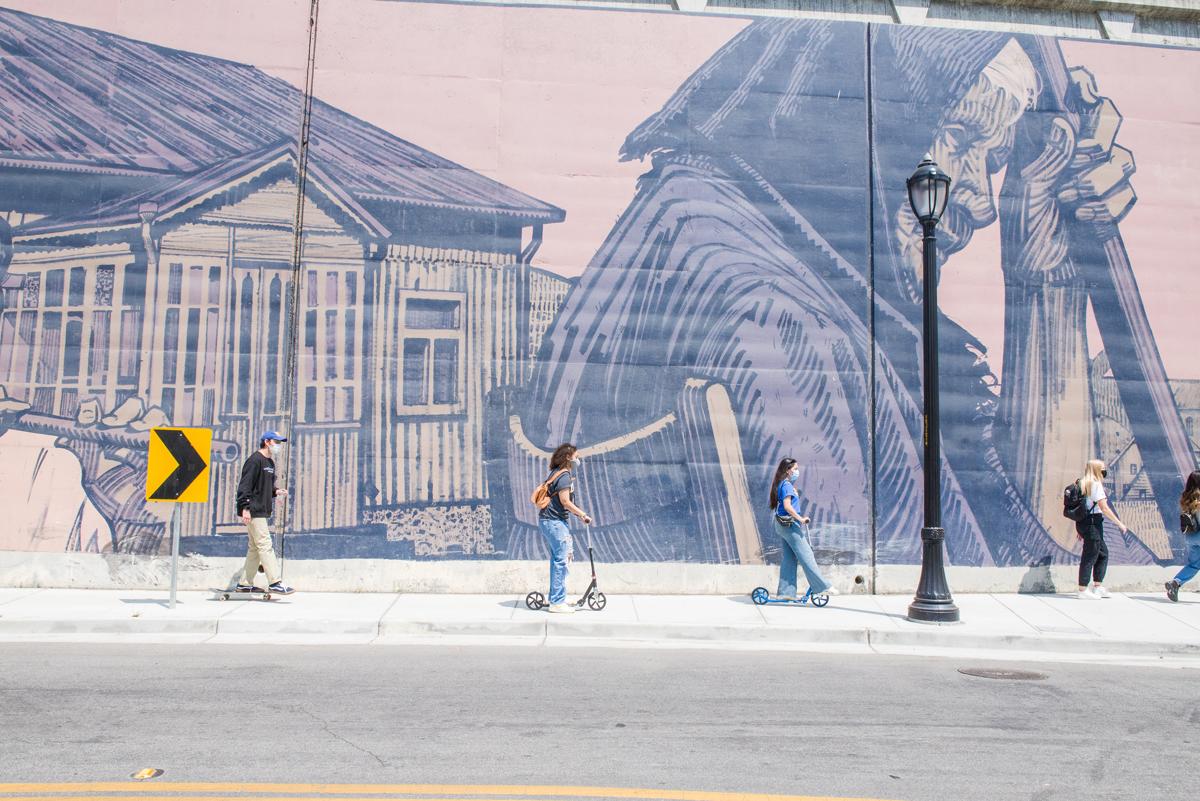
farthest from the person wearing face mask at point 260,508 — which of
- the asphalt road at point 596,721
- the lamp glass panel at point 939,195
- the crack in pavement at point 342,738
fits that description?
the lamp glass panel at point 939,195

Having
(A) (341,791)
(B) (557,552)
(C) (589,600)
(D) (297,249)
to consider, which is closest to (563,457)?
(B) (557,552)

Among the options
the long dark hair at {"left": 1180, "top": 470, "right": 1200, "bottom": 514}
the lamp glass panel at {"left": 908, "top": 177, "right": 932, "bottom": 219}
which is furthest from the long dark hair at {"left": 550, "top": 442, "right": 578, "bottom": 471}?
the long dark hair at {"left": 1180, "top": 470, "right": 1200, "bottom": 514}

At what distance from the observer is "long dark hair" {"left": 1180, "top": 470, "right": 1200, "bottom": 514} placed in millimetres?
10555

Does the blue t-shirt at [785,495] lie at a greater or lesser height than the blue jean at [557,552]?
greater

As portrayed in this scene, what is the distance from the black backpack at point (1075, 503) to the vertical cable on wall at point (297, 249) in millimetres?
9282

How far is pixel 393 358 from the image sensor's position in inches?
426

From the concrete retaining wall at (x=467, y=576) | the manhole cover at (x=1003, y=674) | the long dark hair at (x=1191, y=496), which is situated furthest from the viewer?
the long dark hair at (x=1191, y=496)

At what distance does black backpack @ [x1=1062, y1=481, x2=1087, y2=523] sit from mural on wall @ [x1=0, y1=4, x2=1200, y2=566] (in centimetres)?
53

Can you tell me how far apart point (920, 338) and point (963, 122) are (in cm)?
305

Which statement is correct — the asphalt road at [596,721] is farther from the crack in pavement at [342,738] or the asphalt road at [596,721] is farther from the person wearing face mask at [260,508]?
the person wearing face mask at [260,508]

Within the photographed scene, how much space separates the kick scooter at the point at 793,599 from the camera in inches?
394

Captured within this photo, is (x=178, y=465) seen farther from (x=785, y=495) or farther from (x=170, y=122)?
(x=785, y=495)

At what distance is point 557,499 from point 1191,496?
7.55m

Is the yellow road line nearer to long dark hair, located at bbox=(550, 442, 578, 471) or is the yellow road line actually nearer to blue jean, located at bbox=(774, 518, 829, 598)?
long dark hair, located at bbox=(550, 442, 578, 471)
